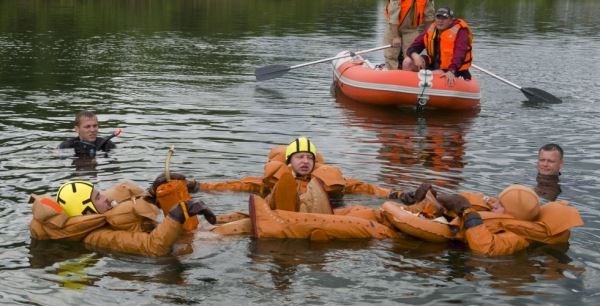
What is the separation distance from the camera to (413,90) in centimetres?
1680

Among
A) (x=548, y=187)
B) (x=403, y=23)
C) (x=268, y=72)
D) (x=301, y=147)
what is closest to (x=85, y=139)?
(x=301, y=147)

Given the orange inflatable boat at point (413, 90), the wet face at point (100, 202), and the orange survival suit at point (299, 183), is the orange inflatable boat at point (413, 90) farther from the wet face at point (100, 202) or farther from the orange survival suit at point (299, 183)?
the wet face at point (100, 202)

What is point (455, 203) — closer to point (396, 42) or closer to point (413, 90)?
point (413, 90)

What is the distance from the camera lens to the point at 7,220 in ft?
30.6

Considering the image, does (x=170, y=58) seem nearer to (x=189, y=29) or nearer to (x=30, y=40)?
(x=30, y=40)

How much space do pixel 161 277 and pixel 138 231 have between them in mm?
920

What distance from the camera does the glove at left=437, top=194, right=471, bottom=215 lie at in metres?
8.81

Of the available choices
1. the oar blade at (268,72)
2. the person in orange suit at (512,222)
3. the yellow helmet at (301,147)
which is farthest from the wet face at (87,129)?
the oar blade at (268,72)

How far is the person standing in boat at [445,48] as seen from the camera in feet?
53.2

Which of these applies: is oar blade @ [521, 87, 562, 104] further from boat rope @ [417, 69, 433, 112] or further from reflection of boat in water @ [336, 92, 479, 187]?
boat rope @ [417, 69, 433, 112]

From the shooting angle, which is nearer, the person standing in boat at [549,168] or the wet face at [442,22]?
the person standing in boat at [549,168]

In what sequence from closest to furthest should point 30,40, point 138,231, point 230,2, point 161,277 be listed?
point 161,277, point 138,231, point 30,40, point 230,2

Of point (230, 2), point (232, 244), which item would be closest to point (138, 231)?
point (232, 244)

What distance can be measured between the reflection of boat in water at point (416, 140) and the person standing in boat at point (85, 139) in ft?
13.6
